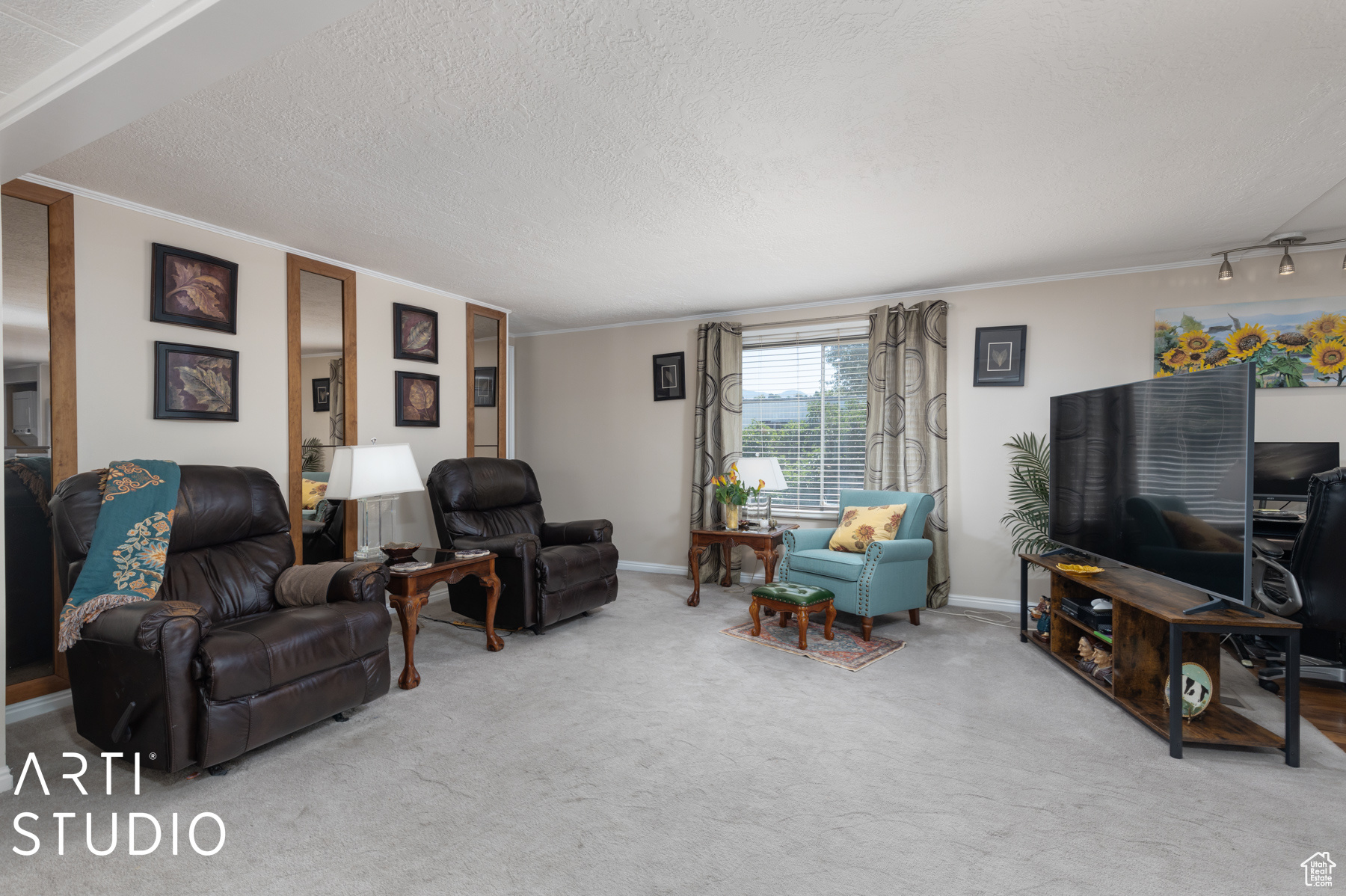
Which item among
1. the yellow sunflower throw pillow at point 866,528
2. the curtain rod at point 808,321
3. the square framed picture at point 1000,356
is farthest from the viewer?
the curtain rod at point 808,321

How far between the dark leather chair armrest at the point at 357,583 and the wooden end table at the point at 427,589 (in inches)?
9.8

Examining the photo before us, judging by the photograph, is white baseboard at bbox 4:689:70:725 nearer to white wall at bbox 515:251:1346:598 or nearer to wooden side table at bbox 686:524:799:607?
wooden side table at bbox 686:524:799:607

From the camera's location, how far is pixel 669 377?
6.01 meters

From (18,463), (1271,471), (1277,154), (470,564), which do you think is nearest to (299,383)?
(18,463)

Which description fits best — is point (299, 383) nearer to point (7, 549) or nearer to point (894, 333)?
point (7, 549)

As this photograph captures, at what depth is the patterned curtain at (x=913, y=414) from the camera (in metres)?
4.80

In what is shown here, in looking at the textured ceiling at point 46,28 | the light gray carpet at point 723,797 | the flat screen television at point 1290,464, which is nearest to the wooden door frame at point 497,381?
the light gray carpet at point 723,797

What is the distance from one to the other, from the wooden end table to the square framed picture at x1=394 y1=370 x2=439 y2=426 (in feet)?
4.48

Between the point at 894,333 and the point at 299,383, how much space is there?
440 centimetres

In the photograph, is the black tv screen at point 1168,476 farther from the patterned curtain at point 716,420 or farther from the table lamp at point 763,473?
the patterned curtain at point 716,420

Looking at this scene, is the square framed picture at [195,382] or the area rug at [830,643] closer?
the square framed picture at [195,382]

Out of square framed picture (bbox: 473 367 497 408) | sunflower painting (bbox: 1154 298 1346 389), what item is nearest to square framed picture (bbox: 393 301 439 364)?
square framed picture (bbox: 473 367 497 408)

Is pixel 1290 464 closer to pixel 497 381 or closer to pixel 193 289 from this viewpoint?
pixel 497 381

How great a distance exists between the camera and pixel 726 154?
105 inches
